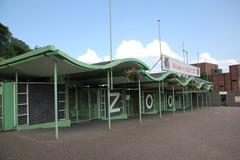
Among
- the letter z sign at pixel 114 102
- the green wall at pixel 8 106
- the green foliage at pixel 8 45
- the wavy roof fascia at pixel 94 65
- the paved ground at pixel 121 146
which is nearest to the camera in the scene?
the paved ground at pixel 121 146

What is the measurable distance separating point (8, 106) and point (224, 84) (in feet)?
139

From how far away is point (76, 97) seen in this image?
605 inches

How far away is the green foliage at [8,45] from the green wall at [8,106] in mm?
18634

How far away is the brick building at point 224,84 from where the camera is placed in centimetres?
3475

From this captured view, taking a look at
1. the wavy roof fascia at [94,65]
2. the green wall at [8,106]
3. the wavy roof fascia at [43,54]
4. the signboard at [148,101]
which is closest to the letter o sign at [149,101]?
the signboard at [148,101]

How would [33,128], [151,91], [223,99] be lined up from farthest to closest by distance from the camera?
1. [223,99]
2. [151,91]
3. [33,128]

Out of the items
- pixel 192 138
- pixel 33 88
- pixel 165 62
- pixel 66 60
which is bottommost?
pixel 192 138

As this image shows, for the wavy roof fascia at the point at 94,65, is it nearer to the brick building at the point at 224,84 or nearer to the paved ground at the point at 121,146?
the paved ground at the point at 121,146

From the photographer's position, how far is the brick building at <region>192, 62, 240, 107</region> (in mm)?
34750

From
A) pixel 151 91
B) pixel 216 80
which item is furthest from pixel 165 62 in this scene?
pixel 216 80

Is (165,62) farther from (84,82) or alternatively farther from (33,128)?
(33,128)

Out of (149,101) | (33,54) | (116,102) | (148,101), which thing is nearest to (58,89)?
(33,54)

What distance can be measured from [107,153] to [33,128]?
616 centimetres

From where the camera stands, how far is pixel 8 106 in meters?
11.5
